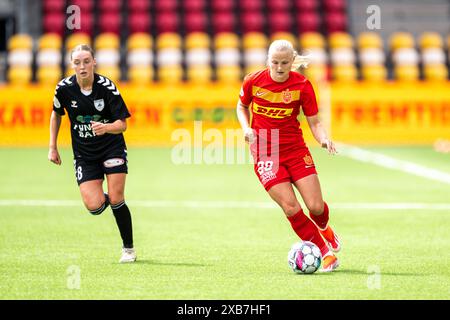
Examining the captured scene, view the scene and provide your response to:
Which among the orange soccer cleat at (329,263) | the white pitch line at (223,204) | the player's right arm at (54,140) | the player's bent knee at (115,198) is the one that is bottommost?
the orange soccer cleat at (329,263)

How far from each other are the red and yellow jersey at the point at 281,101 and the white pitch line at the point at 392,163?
8059 mm

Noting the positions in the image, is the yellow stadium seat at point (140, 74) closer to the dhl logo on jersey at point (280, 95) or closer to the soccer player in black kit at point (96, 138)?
the soccer player in black kit at point (96, 138)

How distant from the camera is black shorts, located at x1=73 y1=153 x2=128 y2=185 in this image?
9.38 metres

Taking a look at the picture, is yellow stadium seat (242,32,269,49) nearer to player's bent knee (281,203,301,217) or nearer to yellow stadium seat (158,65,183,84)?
yellow stadium seat (158,65,183,84)

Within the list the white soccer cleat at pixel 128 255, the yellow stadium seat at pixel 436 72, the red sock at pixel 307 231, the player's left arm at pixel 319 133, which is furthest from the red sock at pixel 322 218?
the yellow stadium seat at pixel 436 72

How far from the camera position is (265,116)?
9.04 metres

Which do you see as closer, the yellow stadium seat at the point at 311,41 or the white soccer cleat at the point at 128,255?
the white soccer cleat at the point at 128,255

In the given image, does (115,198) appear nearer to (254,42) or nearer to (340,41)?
(254,42)

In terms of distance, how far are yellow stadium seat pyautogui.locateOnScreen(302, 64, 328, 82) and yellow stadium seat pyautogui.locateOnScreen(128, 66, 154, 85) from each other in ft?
12.6

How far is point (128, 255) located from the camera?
933 cm

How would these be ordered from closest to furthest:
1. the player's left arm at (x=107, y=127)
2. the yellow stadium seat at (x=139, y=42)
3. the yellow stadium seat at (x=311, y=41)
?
the player's left arm at (x=107, y=127), the yellow stadium seat at (x=139, y=42), the yellow stadium seat at (x=311, y=41)

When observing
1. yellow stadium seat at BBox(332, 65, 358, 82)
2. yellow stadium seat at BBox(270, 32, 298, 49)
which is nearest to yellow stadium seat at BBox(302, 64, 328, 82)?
yellow stadium seat at BBox(332, 65, 358, 82)

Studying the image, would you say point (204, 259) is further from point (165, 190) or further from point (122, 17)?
point (122, 17)

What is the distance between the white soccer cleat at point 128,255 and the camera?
9.28m
